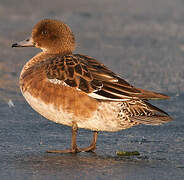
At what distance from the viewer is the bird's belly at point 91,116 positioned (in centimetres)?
512

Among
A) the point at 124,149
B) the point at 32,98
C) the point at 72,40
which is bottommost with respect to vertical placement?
the point at 124,149

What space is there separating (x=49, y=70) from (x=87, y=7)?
633cm

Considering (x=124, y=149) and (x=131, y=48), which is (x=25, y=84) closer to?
(x=124, y=149)

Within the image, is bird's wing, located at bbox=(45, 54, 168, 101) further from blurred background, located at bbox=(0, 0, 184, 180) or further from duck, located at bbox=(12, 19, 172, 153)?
blurred background, located at bbox=(0, 0, 184, 180)

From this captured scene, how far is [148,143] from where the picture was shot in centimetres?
543

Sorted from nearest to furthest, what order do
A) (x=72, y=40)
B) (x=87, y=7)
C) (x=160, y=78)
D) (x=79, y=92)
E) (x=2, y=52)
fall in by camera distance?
(x=79, y=92) → (x=72, y=40) → (x=160, y=78) → (x=2, y=52) → (x=87, y=7)

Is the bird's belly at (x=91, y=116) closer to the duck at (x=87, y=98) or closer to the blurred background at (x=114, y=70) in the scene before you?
the duck at (x=87, y=98)

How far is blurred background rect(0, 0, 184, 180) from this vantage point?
4.62 metres

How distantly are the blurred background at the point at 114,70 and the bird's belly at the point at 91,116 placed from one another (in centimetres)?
25

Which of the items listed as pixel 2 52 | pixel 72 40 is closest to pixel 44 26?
pixel 72 40

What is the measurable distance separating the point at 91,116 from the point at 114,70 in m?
3.27

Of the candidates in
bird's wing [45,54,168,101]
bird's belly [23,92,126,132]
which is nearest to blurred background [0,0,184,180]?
bird's belly [23,92,126,132]

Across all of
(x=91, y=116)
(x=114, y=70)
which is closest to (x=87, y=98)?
(x=91, y=116)

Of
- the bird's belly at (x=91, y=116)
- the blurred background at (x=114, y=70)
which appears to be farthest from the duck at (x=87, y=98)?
the blurred background at (x=114, y=70)
